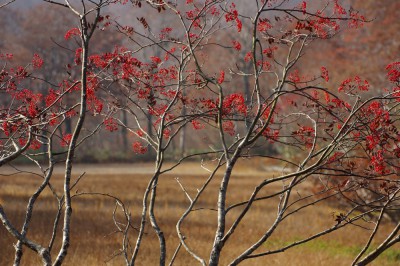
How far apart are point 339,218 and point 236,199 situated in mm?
14337

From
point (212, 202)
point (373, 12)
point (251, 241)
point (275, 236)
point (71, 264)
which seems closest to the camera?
point (71, 264)

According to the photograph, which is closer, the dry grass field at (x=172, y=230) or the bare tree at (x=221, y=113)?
the bare tree at (x=221, y=113)

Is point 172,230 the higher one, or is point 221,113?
point 221,113

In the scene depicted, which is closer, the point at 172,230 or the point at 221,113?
the point at 221,113

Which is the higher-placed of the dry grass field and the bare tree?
the bare tree

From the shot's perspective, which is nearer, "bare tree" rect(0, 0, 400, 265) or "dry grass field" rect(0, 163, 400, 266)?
"bare tree" rect(0, 0, 400, 265)

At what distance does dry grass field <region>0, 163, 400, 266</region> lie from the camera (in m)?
10.0

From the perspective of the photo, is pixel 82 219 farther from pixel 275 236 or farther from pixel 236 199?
pixel 236 199

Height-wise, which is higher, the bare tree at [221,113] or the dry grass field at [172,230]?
the bare tree at [221,113]

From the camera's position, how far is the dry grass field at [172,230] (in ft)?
32.9

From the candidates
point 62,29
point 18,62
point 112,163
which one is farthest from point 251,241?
point 62,29

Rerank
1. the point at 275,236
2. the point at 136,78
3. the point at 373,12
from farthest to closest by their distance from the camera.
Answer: the point at 373,12, the point at 275,236, the point at 136,78

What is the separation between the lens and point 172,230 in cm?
1286

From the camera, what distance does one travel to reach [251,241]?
12266mm
